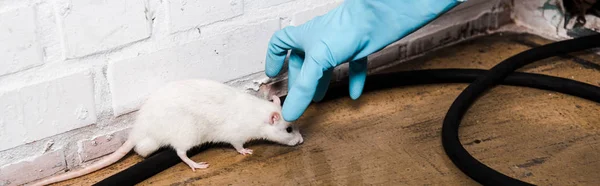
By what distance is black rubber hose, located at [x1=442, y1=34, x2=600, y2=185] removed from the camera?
1.88 meters

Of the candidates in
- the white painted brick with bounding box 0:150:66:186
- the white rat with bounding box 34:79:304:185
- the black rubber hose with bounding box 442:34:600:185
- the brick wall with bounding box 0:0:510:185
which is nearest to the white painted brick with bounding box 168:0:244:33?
the brick wall with bounding box 0:0:510:185

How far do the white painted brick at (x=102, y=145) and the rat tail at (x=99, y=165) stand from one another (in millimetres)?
35

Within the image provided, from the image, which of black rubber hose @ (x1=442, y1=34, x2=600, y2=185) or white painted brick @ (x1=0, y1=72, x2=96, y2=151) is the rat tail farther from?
black rubber hose @ (x1=442, y1=34, x2=600, y2=185)

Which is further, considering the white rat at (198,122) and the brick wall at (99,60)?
the white rat at (198,122)

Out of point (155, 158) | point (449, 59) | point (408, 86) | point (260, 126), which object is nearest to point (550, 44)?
point (449, 59)

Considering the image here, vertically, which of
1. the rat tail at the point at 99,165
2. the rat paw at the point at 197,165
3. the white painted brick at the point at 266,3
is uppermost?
the white painted brick at the point at 266,3

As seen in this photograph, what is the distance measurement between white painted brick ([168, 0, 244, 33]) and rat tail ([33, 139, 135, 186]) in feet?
0.98

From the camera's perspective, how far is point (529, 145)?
208cm

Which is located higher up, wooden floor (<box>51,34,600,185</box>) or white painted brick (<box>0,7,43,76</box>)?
white painted brick (<box>0,7,43,76</box>)

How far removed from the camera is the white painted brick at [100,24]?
5.95ft

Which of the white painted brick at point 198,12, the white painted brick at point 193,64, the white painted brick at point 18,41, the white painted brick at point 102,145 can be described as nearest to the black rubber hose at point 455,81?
A: the white painted brick at point 193,64

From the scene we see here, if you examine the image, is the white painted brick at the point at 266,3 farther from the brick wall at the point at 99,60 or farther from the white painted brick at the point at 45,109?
the white painted brick at the point at 45,109

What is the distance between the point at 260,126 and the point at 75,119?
44 cm

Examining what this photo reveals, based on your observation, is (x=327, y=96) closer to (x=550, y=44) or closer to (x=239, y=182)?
(x=239, y=182)
